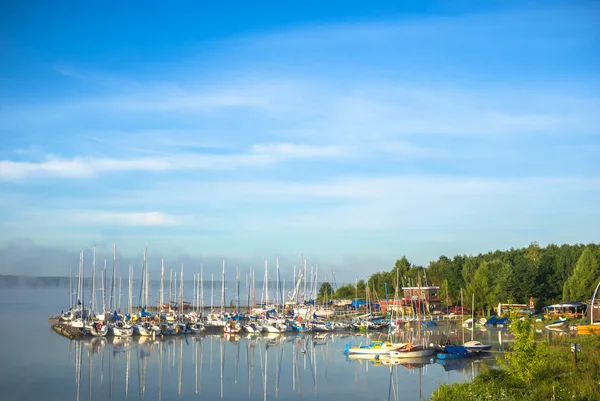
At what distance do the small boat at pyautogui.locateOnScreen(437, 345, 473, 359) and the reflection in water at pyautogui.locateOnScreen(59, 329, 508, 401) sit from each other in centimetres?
74

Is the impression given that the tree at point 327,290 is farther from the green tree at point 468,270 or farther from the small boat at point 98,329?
the small boat at point 98,329

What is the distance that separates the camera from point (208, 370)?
52.2 metres

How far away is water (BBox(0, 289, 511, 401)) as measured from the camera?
1681 inches

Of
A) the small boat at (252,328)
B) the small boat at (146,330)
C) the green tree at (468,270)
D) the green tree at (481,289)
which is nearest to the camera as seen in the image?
the small boat at (146,330)

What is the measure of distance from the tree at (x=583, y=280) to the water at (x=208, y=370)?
20.5m

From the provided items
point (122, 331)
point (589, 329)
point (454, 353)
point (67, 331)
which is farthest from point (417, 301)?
point (67, 331)

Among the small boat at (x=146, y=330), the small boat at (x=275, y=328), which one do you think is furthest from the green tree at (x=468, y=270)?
the small boat at (x=146, y=330)

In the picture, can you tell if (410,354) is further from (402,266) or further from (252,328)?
(402,266)

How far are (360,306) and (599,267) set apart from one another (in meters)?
47.1

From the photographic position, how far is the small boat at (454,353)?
5559 cm

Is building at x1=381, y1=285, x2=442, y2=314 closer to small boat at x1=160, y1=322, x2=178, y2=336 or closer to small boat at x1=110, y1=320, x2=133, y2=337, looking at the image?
small boat at x1=160, y1=322, x2=178, y2=336

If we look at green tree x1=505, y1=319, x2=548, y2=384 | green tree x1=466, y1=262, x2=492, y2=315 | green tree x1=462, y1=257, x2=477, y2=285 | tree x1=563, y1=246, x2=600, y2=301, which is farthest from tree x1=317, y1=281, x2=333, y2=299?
green tree x1=505, y1=319, x2=548, y2=384

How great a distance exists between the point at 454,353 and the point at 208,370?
71.7 feet

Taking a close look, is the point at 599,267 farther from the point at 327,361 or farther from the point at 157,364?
the point at 157,364
